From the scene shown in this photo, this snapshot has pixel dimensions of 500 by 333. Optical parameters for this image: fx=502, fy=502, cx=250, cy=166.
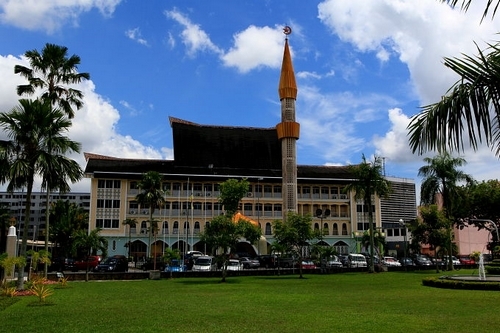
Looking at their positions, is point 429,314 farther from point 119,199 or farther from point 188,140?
point 188,140

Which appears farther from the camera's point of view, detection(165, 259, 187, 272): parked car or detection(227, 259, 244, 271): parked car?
detection(227, 259, 244, 271): parked car

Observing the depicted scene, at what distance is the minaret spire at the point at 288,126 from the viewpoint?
59.0 metres

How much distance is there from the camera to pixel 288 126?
59.5 metres

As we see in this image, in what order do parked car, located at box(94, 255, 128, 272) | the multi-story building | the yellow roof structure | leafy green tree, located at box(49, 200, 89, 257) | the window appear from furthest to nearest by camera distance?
the multi-story building
the window
the yellow roof structure
leafy green tree, located at box(49, 200, 89, 257)
parked car, located at box(94, 255, 128, 272)

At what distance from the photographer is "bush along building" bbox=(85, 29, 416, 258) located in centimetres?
6131

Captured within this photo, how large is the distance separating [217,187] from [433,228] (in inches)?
1325

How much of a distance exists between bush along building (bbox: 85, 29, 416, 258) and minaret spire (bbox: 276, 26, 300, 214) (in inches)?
4.6

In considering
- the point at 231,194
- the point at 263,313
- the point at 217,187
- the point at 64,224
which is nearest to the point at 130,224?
the point at 64,224

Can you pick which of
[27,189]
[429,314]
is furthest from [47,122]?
[429,314]

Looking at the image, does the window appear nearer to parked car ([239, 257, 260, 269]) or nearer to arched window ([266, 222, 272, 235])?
arched window ([266, 222, 272, 235])

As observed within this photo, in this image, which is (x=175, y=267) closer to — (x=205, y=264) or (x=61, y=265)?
(x=205, y=264)

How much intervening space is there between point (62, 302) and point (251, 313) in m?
7.40

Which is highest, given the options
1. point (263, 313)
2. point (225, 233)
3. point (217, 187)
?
point (217, 187)

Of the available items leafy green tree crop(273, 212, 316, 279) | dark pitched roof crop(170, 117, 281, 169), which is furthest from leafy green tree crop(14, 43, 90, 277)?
dark pitched roof crop(170, 117, 281, 169)
